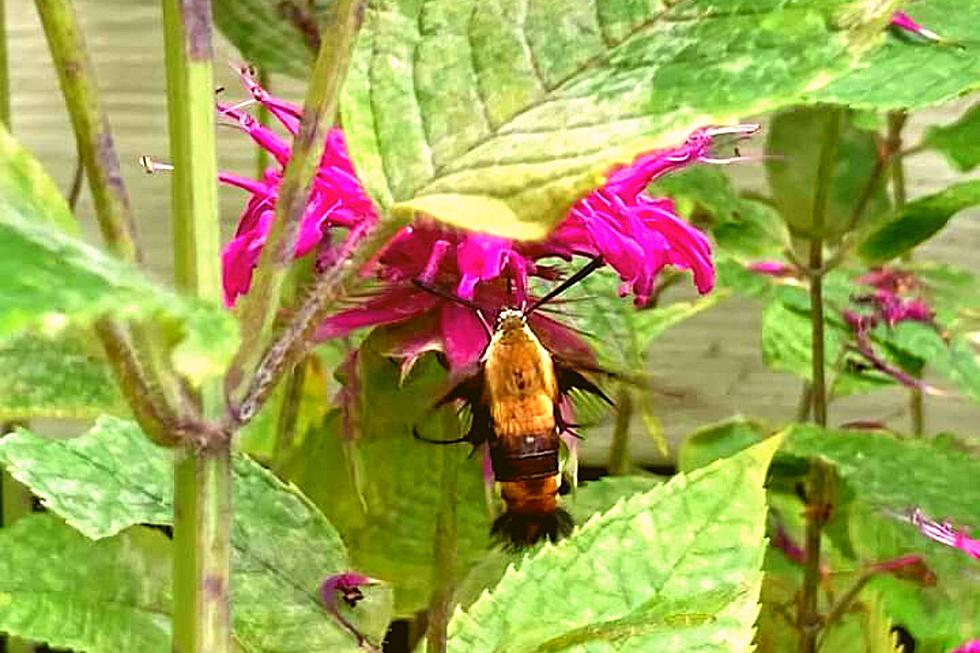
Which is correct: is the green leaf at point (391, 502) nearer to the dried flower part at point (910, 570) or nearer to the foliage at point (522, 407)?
the foliage at point (522, 407)

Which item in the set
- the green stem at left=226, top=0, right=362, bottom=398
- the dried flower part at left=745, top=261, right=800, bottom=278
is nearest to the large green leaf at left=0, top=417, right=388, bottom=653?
the green stem at left=226, top=0, right=362, bottom=398

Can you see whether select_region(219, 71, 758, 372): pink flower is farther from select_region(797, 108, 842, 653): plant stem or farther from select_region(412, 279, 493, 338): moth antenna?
select_region(797, 108, 842, 653): plant stem

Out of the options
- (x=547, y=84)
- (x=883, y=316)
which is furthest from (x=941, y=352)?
(x=547, y=84)

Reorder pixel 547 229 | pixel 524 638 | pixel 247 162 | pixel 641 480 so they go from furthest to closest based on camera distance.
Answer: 1. pixel 247 162
2. pixel 641 480
3. pixel 524 638
4. pixel 547 229

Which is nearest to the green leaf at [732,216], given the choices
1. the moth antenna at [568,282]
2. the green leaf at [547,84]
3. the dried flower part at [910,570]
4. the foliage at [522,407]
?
the foliage at [522,407]

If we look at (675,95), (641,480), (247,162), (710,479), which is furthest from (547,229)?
(247,162)

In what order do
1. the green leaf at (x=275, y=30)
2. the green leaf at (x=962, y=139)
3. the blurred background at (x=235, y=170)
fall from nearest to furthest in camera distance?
1. the green leaf at (x=275, y=30)
2. the green leaf at (x=962, y=139)
3. the blurred background at (x=235, y=170)

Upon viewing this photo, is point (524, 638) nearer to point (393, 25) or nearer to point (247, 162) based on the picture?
point (393, 25)
